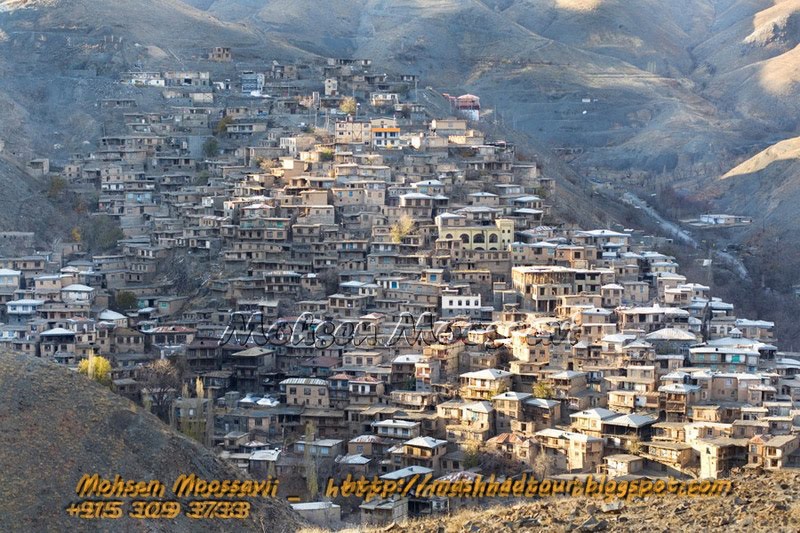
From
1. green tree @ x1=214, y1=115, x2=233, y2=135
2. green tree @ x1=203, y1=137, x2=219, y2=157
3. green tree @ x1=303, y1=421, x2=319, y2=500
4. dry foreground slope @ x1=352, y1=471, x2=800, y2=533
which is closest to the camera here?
dry foreground slope @ x1=352, y1=471, x2=800, y2=533

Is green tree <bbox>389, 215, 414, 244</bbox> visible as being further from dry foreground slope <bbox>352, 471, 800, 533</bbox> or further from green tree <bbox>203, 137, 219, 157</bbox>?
dry foreground slope <bbox>352, 471, 800, 533</bbox>

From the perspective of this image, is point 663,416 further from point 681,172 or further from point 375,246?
point 681,172

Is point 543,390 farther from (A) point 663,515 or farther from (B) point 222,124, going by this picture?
(B) point 222,124

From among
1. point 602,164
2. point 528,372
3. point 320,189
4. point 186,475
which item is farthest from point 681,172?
point 186,475

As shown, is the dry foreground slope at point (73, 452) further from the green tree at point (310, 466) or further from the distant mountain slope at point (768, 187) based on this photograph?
A: the distant mountain slope at point (768, 187)

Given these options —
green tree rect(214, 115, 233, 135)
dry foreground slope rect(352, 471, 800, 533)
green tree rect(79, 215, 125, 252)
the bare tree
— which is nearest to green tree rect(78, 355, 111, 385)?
the bare tree

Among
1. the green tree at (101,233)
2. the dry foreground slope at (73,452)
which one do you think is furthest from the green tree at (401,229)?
the dry foreground slope at (73,452)

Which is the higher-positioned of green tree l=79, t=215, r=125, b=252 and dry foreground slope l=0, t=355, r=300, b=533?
green tree l=79, t=215, r=125, b=252

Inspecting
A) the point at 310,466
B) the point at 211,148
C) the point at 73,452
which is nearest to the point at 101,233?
the point at 211,148
